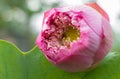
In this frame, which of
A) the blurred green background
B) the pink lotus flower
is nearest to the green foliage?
the pink lotus flower

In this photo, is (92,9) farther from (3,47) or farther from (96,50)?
(3,47)

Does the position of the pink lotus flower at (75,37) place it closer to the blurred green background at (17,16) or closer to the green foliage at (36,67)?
the green foliage at (36,67)

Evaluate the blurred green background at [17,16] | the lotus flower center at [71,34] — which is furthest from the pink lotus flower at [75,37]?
the blurred green background at [17,16]

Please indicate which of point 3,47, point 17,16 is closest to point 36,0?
point 17,16

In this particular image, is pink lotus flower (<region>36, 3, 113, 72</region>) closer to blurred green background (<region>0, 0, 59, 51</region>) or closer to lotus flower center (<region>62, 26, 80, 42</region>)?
lotus flower center (<region>62, 26, 80, 42</region>)

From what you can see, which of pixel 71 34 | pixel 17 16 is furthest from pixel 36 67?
pixel 17 16

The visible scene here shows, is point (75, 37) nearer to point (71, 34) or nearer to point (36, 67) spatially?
point (71, 34)
